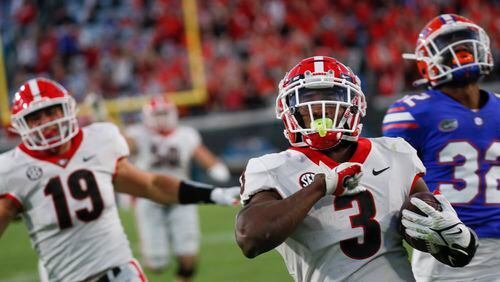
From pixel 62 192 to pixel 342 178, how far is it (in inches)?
74.8

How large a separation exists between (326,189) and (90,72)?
1270cm

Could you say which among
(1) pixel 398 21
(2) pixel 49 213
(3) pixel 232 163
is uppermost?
(2) pixel 49 213

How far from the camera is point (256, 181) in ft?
9.02

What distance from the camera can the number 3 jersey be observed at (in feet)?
13.2

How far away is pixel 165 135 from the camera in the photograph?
27.0ft

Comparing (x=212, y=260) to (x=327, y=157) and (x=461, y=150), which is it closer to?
(x=461, y=150)

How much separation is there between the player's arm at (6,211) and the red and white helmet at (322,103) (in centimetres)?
175

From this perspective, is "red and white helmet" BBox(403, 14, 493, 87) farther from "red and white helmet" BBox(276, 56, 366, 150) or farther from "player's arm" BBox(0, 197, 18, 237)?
"player's arm" BBox(0, 197, 18, 237)

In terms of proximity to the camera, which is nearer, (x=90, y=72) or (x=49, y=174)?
(x=49, y=174)

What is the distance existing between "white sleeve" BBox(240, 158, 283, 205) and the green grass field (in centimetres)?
453

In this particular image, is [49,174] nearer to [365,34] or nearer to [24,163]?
[24,163]

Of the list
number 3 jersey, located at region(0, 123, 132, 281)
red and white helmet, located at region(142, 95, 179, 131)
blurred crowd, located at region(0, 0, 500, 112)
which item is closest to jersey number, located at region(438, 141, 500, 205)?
number 3 jersey, located at region(0, 123, 132, 281)

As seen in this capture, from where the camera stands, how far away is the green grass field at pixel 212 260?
768cm

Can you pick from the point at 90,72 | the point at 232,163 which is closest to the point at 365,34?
the point at 232,163
